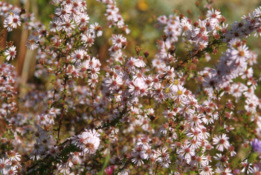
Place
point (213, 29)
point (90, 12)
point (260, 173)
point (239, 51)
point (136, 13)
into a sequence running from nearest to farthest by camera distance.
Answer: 1. point (239, 51)
2. point (260, 173)
3. point (213, 29)
4. point (90, 12)
5. point (136, 13)

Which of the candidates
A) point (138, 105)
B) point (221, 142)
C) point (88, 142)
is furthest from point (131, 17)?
point (88, 142)

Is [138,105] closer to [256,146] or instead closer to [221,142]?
[221,142]

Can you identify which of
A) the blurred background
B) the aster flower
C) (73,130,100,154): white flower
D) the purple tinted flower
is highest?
the blurred background

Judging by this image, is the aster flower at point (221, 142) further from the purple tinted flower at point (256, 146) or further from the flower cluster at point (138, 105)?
the purple tinted flower at point (256, 146)

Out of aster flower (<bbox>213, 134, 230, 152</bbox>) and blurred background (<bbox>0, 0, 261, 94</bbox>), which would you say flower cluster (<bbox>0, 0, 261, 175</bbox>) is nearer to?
aster flower (<bbox>213, 134, 230, 152</bbox>)

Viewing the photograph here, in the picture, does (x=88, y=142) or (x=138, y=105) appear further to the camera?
(x=138, y=105)

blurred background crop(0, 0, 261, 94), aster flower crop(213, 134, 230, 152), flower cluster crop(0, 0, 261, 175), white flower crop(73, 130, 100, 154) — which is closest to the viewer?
white flower crop(73, 130, 100, 154)

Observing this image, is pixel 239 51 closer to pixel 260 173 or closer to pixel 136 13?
pixel 260 173

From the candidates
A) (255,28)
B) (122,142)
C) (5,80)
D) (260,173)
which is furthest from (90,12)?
(260,173)

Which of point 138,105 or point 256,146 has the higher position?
point 138,105

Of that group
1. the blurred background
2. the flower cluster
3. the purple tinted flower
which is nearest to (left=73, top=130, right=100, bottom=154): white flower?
the flower cluster

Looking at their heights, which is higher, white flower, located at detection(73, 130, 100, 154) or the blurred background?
the blurred background
